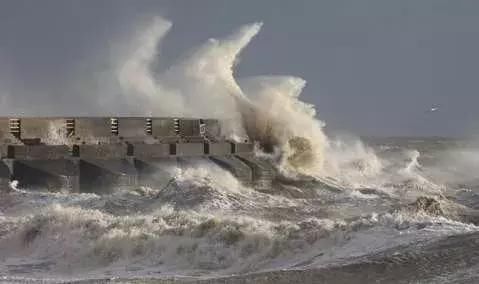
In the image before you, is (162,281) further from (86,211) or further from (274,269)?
(86,211)

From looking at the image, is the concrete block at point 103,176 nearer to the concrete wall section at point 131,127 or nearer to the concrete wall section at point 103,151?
the concrete wall section at point 103,151

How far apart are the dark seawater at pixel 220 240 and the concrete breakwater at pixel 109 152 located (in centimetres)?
92

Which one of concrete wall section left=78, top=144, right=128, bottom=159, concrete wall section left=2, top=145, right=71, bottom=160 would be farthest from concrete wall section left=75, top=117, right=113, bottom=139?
concrete wall section left=2, top=145, right=71, bottom=160

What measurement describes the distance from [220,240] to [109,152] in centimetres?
754

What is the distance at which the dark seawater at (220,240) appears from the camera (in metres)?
6.82

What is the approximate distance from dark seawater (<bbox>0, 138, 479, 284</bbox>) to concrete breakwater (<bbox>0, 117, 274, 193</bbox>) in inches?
36.4

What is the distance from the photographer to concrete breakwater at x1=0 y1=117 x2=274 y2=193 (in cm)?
1437

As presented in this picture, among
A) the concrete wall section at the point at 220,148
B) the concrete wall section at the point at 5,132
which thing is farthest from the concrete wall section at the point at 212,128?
the concrete wall section at the point at 5,132

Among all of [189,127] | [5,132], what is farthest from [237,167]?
[5,132]

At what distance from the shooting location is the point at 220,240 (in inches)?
339

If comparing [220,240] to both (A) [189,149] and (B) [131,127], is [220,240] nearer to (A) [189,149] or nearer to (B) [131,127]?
(A) [189,149]

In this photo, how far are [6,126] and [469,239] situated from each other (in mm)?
10949

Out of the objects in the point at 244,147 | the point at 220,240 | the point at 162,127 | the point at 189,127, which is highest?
the point at 189,127

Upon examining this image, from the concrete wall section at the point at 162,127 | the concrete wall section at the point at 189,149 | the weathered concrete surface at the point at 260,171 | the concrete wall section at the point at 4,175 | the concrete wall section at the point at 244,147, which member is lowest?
the concrete wall section at the point at 4,175
